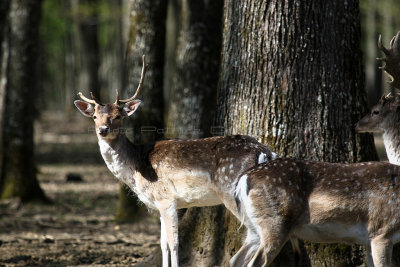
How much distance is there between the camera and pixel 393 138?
18.9ft

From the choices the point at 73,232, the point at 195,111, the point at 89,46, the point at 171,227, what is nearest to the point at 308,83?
the point at 171,227

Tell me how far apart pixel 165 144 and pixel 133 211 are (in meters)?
3.33

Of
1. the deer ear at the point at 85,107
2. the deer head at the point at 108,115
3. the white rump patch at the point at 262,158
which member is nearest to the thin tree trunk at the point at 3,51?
the deer ear at the point at 85,107

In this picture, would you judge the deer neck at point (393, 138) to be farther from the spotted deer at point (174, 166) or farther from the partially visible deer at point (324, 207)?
the spotted deer at point (174, 166)

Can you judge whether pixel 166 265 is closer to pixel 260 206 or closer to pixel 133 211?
pixel 260 206

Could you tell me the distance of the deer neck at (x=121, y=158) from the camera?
19.4 feet

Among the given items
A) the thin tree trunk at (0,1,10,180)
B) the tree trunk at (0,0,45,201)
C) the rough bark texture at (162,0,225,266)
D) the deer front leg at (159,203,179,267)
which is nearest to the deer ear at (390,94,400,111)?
the deer front leg at (159,203,179,267)

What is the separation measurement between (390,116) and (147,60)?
4.00 metres

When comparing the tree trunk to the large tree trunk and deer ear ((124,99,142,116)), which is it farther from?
the large tree trunk

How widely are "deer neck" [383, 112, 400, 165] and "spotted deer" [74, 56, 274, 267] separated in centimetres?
126

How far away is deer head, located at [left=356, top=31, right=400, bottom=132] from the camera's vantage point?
5.54 m

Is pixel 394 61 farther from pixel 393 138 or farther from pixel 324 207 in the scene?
pixel 324 207

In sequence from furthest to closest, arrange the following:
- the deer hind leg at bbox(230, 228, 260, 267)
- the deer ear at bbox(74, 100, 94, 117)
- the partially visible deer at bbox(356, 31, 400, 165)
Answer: the deer ear at bbox(74, 100, 94, 117)
the partially visible deer at bbox(356, 31, 400, 165)
the deer hind leg at bbox(230, 228, 260, 267)

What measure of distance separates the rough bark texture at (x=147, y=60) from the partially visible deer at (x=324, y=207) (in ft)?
13.5
